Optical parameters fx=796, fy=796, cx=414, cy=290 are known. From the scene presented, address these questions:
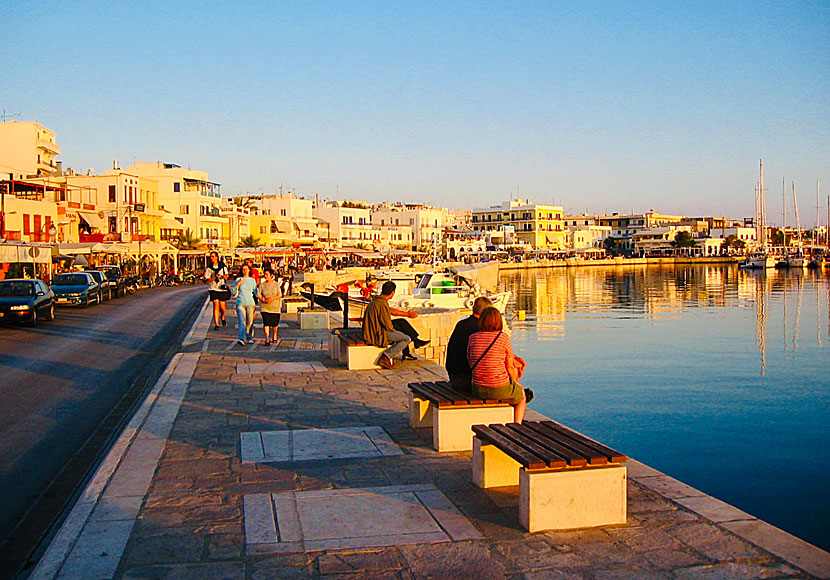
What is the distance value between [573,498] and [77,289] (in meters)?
31.1

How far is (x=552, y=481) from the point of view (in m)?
5.65

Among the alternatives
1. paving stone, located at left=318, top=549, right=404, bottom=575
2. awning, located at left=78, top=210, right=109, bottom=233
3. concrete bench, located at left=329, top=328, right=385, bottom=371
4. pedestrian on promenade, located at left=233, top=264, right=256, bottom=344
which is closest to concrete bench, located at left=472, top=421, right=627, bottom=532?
paving stone, located at left=318, top=549, right=404, bottom=575

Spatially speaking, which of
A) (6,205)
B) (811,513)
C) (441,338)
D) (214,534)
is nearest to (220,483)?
(214,534)

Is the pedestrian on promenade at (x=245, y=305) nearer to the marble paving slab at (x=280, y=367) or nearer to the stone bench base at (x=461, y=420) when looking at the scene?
the marble paving slab at (x=280, y=367)

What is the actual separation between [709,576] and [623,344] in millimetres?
27264

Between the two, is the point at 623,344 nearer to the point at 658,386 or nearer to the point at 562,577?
the point at 658,386

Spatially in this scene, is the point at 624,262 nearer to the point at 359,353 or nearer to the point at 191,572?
the point at 359,353

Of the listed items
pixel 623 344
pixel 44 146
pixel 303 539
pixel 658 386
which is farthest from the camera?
pixel 44 146

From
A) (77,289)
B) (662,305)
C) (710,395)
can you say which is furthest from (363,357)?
(662,305)

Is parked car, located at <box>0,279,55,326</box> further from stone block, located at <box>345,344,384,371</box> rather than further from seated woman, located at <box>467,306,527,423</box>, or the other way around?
seated woman, located at <box>467,306,527,423</box>

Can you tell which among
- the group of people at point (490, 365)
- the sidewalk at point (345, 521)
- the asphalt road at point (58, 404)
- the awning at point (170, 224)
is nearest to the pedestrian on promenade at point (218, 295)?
the asphalt road at point (58, 404)

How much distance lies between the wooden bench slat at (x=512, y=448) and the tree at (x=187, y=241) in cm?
7075

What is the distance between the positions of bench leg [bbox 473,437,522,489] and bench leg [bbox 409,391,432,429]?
2.18 metres

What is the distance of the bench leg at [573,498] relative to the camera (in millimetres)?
5641
